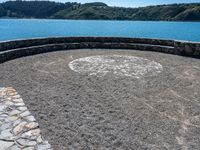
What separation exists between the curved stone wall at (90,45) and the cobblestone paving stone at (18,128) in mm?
6943

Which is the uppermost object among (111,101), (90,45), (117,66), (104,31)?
(90,45)

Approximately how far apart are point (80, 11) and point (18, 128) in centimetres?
16672

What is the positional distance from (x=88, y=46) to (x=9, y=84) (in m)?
10.1

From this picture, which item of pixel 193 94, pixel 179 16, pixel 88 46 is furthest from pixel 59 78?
pixel 179 16

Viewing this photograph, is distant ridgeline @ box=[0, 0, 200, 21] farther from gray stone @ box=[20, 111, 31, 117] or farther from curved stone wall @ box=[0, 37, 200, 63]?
gray stone @ box=[20, 111, 31, 117]

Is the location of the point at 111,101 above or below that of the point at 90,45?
below

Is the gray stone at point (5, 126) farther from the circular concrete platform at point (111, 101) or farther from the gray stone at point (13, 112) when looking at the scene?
the circular concrete platform at point (111, 101)

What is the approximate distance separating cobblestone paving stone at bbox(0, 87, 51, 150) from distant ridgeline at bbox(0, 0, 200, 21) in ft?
499

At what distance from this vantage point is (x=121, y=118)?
270 inches

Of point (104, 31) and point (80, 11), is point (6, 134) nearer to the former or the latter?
point (104, 31)

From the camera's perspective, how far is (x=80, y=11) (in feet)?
544

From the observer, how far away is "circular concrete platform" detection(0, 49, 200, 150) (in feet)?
19.2

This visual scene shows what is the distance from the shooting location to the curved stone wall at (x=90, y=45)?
15477 millimetres

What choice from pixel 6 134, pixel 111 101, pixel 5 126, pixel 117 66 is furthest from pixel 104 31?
pixel 6 134
